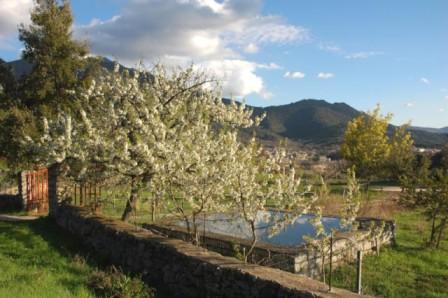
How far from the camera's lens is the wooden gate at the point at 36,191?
61.6ft

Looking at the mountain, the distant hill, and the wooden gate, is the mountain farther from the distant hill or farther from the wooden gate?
the wooden gate

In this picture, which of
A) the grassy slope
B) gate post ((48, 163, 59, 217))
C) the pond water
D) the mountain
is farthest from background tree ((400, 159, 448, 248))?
the mountain

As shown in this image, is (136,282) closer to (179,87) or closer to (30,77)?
(179,87)

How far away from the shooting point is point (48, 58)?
17.7m

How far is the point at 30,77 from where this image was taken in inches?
706

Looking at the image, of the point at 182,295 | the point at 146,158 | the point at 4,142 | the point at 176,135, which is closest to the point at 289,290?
the point at 182,295

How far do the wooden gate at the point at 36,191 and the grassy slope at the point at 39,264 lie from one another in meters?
5.00

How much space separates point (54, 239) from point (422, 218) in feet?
48.6

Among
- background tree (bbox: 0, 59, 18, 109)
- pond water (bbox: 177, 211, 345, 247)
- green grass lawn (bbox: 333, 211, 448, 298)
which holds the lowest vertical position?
green grass lawn (bbox: 333, 211, 448, 298)

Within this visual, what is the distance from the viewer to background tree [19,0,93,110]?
17703 millimetres

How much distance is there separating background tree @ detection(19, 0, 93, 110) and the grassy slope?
233 inches

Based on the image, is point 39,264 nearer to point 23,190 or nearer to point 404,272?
point 404,272

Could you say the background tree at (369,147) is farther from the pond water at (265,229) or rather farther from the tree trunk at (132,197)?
the tree trunk at (132,197)

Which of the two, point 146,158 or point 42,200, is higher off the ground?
point 146,158
